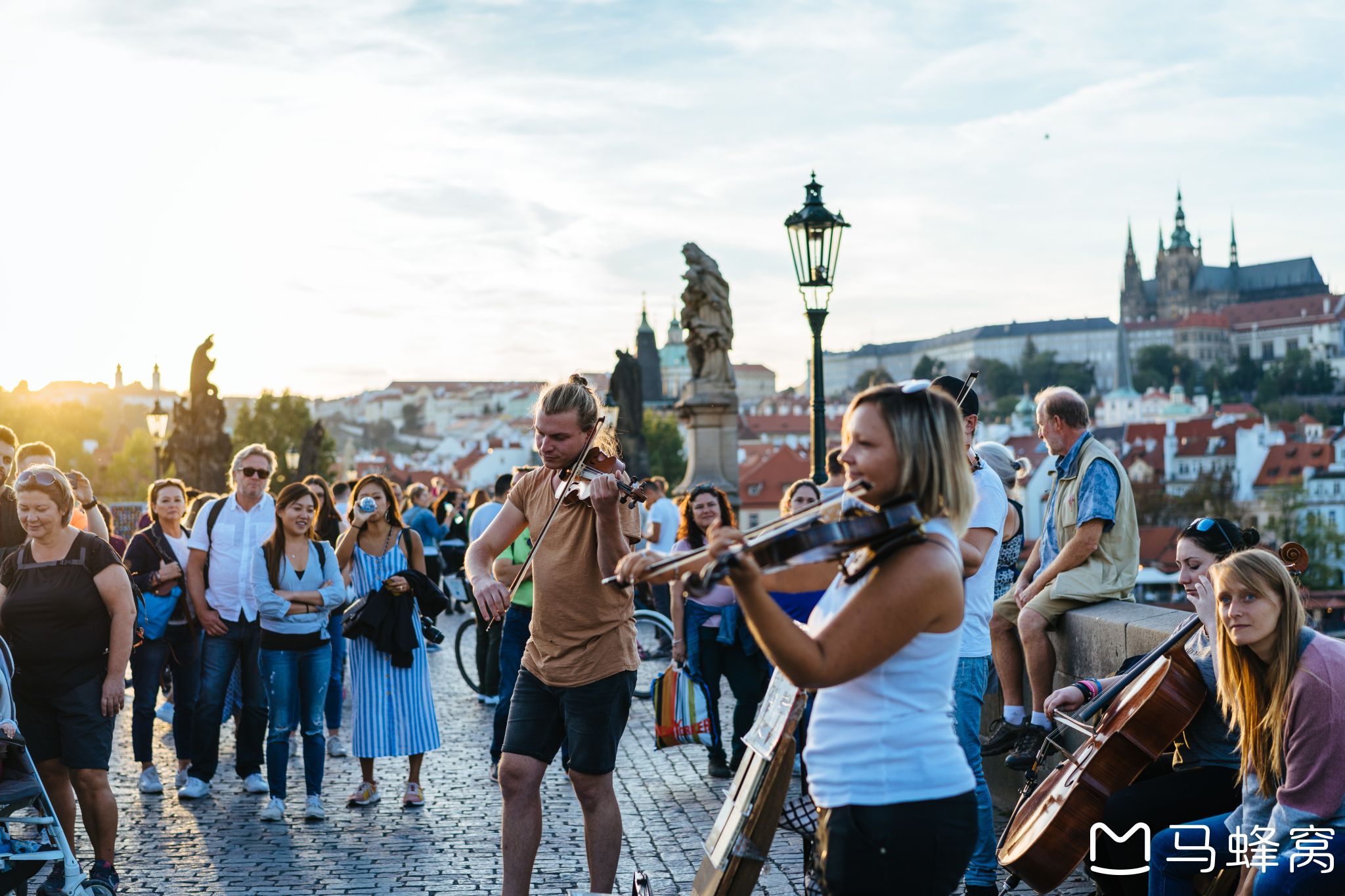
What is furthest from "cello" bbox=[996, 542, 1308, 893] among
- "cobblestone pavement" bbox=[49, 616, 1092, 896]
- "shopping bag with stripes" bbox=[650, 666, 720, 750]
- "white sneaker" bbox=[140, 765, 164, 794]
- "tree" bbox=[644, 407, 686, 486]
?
"tree" bbox=[644, 407, 686, 486]

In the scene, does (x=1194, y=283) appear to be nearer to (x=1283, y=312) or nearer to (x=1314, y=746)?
(x=1283, y=312)

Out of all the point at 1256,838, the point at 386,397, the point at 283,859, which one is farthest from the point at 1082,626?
the point at 386,397

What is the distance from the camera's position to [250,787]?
7.02 m

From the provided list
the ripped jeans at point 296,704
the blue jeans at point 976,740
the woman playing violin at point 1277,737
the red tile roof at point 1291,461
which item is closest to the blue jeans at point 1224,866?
the woman playing violin at point 1277,737

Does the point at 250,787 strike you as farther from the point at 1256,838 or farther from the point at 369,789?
the point at 1256,838

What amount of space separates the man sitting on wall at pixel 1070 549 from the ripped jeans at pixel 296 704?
136 inches

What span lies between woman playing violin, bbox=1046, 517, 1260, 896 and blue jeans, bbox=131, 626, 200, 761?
5.22m

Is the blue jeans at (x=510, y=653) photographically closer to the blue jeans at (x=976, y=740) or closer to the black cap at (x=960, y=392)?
the black cap at (x=960, y=392)

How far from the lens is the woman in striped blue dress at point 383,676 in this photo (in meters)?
6.88

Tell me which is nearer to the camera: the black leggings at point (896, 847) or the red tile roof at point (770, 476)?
the black leggings at point (896, 847)

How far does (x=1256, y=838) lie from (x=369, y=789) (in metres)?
4.70

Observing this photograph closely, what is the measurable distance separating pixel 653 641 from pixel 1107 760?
7464mm

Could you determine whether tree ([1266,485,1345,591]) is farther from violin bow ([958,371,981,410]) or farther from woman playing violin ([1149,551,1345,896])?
woman playing violin ([1149,551,1345,896])

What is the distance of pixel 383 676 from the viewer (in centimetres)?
704
